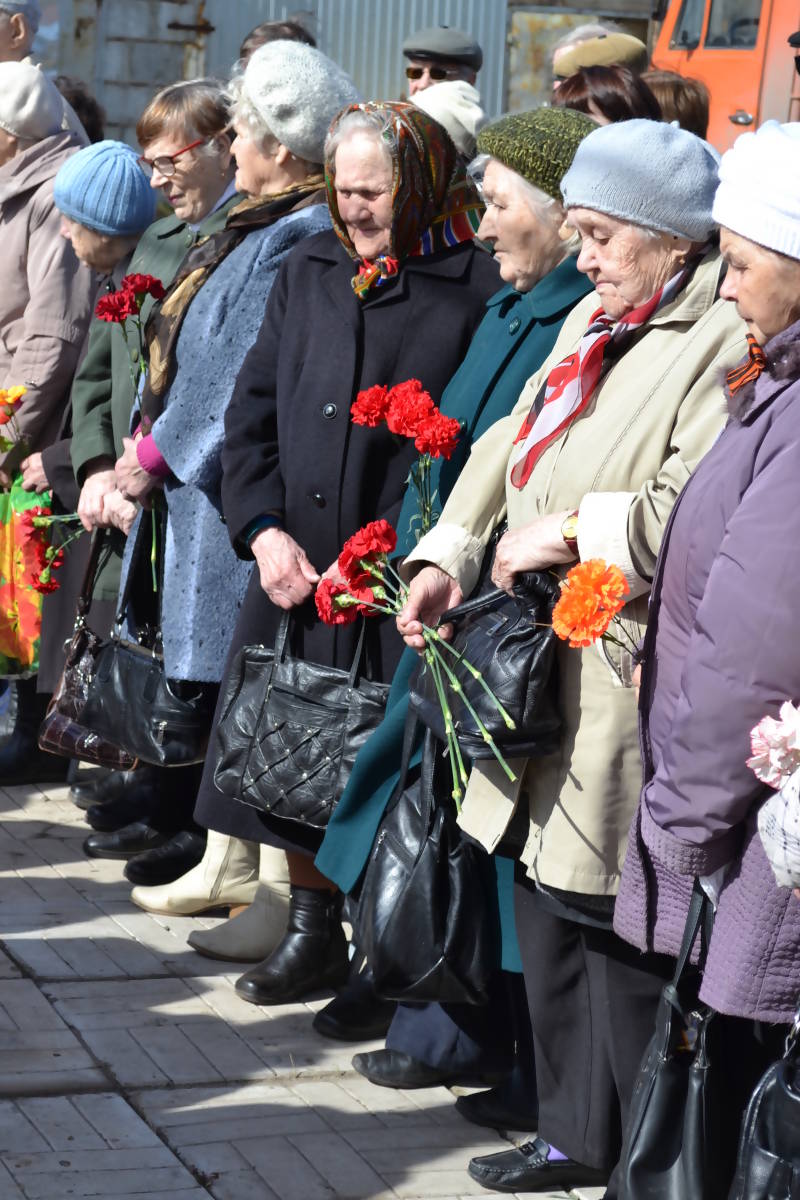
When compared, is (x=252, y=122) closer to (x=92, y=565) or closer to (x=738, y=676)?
(x=92, y=565)

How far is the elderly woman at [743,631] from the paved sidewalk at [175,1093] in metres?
1.07

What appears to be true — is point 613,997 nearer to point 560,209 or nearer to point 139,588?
point 560,209

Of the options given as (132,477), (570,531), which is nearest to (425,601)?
(570,531)

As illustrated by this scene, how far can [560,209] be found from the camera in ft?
12.0

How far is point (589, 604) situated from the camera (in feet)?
9.07

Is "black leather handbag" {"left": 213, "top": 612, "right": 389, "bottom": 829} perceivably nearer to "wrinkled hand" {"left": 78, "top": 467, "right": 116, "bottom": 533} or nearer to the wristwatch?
the wristwatch

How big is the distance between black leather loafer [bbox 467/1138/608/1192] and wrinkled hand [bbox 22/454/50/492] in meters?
3.04

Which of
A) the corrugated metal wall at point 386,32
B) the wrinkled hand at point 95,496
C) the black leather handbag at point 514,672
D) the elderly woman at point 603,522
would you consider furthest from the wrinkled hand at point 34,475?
the corrugated metal wall at point 386,32

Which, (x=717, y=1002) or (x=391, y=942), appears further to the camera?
(x=391, y=942)

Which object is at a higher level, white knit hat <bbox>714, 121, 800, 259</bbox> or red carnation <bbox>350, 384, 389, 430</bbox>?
white knit hat <bbox>714, 121, 800, 259</bbox>

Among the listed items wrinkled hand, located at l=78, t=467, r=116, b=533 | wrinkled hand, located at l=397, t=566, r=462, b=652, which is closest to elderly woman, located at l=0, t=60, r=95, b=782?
wrinkled hand, located at l=78, t=467, r=116, b=533

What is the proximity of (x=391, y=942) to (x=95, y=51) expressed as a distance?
43.4 ft

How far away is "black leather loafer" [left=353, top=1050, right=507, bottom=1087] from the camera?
155 inches

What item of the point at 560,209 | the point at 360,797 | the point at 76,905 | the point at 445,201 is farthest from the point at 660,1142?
the point at 76,905
